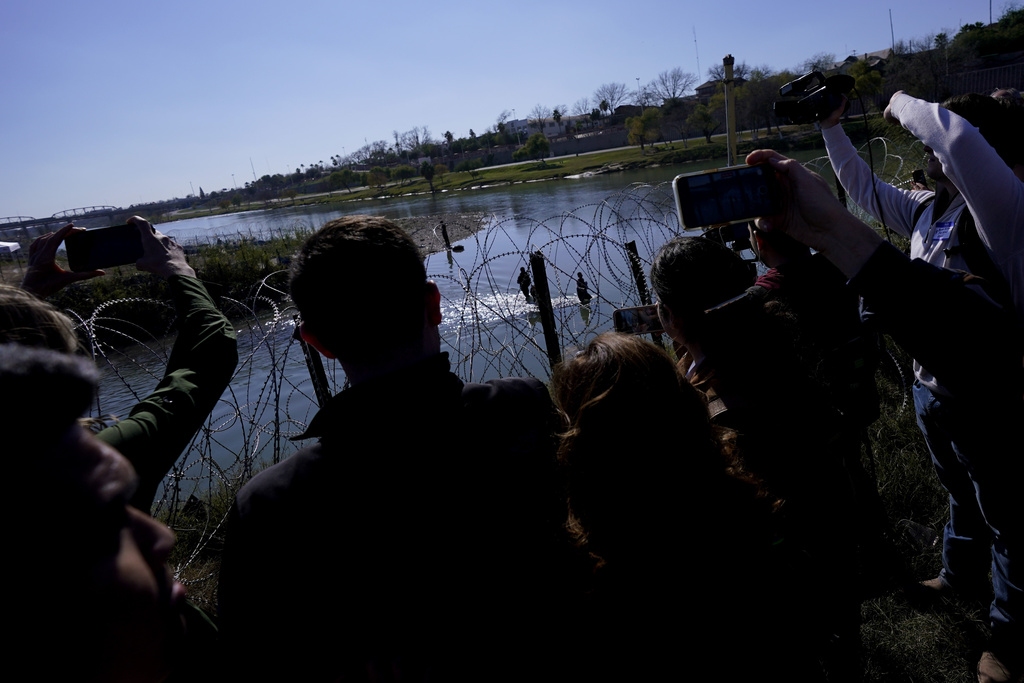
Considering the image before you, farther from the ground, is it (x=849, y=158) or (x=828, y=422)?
(x=849, y=158)

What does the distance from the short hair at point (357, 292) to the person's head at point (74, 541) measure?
51 centimetres

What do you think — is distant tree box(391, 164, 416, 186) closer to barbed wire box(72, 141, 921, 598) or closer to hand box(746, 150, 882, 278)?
barbed wire box(72, 141, 921, 598)

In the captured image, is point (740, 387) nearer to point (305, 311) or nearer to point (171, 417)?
point (305, 311)

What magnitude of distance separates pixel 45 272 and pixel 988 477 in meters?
3.28

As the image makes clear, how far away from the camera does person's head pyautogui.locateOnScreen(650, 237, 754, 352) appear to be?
1.81 metres

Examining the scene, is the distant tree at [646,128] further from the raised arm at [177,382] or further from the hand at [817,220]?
the raised arm at [177,382]

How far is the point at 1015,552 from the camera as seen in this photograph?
2096 mm

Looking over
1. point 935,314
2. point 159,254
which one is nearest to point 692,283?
point 935,314

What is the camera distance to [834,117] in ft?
7.93

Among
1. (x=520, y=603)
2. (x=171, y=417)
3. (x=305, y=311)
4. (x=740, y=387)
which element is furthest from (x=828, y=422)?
(x=171, y=417)

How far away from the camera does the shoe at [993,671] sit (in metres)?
2.24

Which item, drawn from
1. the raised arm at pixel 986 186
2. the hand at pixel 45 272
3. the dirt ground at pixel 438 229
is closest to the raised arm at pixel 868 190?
the raised arm at pixel 986 186

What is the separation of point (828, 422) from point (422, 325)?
1215mm

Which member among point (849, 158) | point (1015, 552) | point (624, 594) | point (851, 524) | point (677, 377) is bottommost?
point (1015, 552)
